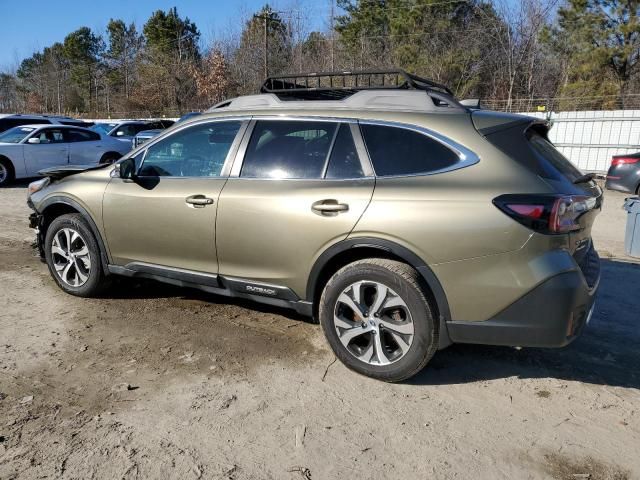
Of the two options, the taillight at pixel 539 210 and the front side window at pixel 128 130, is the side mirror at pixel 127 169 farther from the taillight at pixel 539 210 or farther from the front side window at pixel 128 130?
the front side window at pixel 128 130

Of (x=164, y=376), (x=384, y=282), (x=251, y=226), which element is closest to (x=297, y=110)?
(x=251, y=226)

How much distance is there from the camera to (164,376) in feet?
11.4

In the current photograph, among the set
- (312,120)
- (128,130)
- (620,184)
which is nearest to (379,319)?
(312,120)

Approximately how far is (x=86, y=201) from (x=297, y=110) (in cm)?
210

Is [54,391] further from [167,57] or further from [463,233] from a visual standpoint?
[167,57]

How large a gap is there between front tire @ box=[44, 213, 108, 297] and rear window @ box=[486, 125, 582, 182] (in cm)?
344

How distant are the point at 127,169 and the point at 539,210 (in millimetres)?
3149

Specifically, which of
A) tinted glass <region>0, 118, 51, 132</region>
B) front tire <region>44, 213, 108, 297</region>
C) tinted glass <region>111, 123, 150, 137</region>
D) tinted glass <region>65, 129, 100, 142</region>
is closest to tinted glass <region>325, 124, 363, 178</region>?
front tire <region>44, 213, 108, 297</region>

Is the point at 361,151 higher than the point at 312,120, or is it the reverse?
the point at 312,120

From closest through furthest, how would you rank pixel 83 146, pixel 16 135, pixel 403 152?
pixel 403 152, pixel 16 135, pixel 83 146

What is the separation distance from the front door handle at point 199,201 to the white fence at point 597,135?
1521cm

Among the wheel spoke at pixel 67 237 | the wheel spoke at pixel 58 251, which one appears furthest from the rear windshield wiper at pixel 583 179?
the wheel spoke at pixel 58 251

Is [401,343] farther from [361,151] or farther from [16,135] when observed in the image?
[16,135]

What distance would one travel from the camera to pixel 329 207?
342 cm
